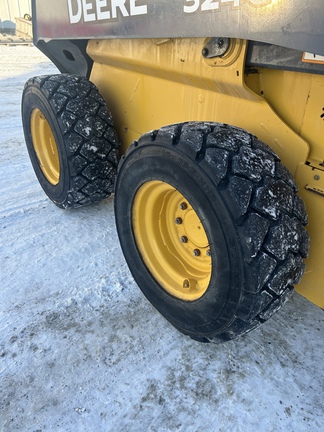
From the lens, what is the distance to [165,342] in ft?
6.05

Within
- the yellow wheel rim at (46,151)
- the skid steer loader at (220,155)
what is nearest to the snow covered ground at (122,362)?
the skid steer loader at (220,155)

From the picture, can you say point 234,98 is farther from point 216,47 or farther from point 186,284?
point 186,284

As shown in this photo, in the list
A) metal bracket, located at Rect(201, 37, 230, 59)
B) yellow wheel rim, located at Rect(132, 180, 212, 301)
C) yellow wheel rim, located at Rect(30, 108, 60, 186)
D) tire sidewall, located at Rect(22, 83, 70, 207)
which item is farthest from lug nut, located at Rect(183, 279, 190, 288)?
yellow wheel rim, located at Rect(30, 108, 60, 186)

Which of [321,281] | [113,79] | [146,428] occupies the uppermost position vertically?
[113,79]

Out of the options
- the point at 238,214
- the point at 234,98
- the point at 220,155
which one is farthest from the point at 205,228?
the point at 234,98

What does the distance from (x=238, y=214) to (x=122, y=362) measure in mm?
917

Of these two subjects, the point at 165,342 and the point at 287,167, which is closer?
the point at 287,167

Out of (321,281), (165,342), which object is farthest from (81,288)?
(321,281)

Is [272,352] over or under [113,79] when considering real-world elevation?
under

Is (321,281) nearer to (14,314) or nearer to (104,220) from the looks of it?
(14,314)

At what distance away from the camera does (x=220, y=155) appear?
1.36 m

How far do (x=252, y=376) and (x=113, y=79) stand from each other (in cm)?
195

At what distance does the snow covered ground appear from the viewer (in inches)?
59.8

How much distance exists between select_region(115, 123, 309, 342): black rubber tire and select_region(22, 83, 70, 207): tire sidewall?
109 centimetres
